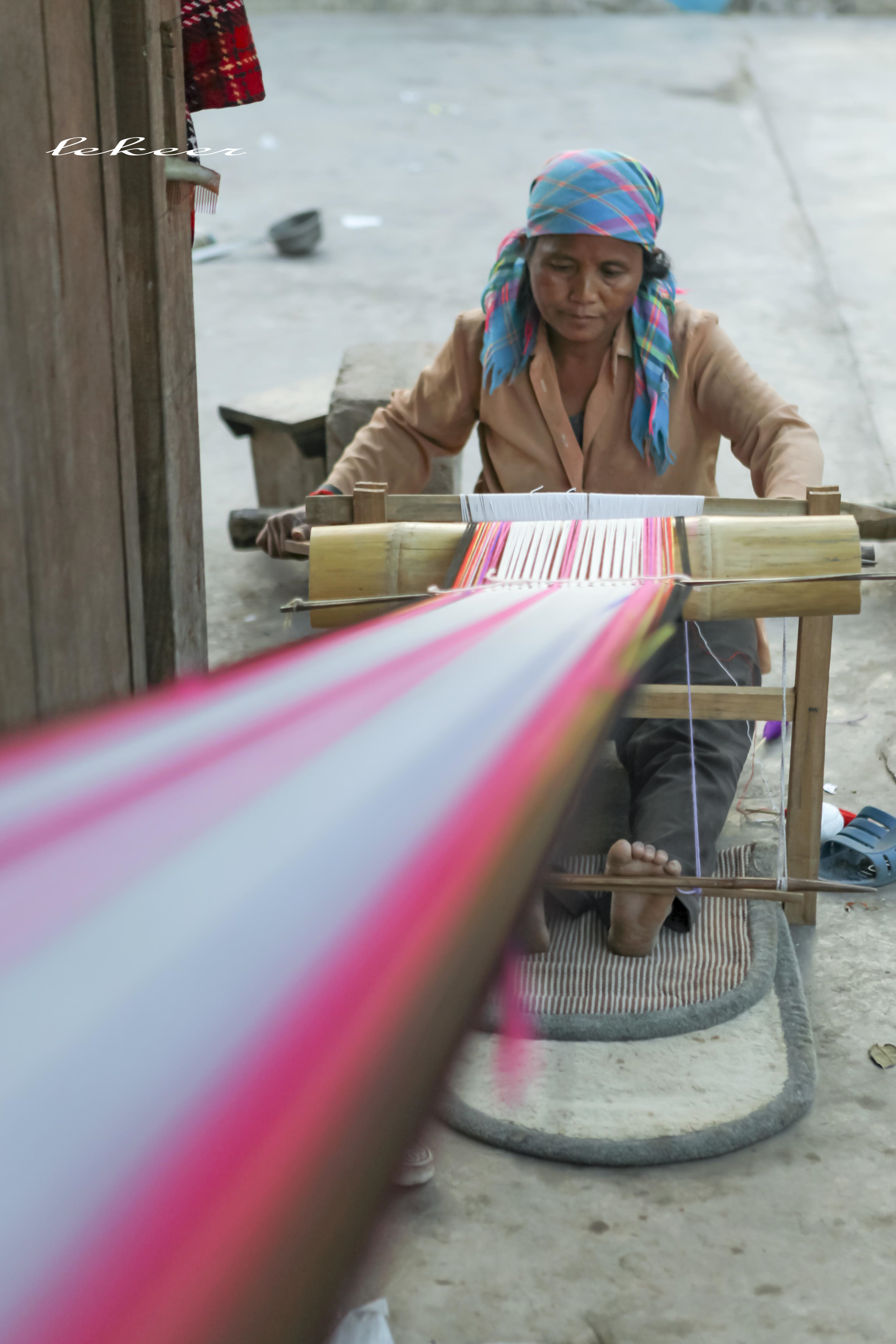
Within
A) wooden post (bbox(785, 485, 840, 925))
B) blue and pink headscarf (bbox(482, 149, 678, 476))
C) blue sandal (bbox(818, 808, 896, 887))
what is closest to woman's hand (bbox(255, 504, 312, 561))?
blue and pink headscarf (bbox(482, 149, 678, 476))

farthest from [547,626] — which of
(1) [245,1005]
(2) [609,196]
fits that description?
(2) [609,196]

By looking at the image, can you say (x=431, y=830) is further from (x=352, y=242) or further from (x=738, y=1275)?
(x=352, y=242)

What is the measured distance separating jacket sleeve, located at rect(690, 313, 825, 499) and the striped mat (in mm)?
611

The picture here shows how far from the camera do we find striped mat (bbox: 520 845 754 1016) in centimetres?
169

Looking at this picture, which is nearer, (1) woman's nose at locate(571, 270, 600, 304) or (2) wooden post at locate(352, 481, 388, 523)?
(2) wooden post at locate(352, 481, 388, 523)

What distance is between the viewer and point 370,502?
5.27ft

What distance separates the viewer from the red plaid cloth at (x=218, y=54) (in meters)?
1.43

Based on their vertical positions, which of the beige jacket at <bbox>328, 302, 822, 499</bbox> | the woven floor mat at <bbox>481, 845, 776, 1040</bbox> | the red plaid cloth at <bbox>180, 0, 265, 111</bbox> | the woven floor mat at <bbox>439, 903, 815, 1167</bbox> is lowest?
the woven floor mat at <bbox>439, 903, 815, 1167</bbox>

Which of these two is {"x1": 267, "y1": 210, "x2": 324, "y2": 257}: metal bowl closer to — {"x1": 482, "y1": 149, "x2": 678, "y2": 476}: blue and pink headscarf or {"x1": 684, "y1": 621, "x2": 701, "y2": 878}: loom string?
{"x1": 482, "y1": 149, "x2": 678, "y2": 476}: blue and pink headscarf

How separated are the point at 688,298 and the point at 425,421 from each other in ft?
9.85

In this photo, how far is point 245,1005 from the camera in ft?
1.78

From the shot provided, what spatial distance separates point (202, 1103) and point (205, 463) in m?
3.45

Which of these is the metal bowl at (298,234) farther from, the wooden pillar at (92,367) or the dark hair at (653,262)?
the wooden pillar at (92,367)

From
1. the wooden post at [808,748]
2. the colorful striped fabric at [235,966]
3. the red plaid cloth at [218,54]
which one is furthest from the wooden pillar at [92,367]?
the wooden post at [808,748]
